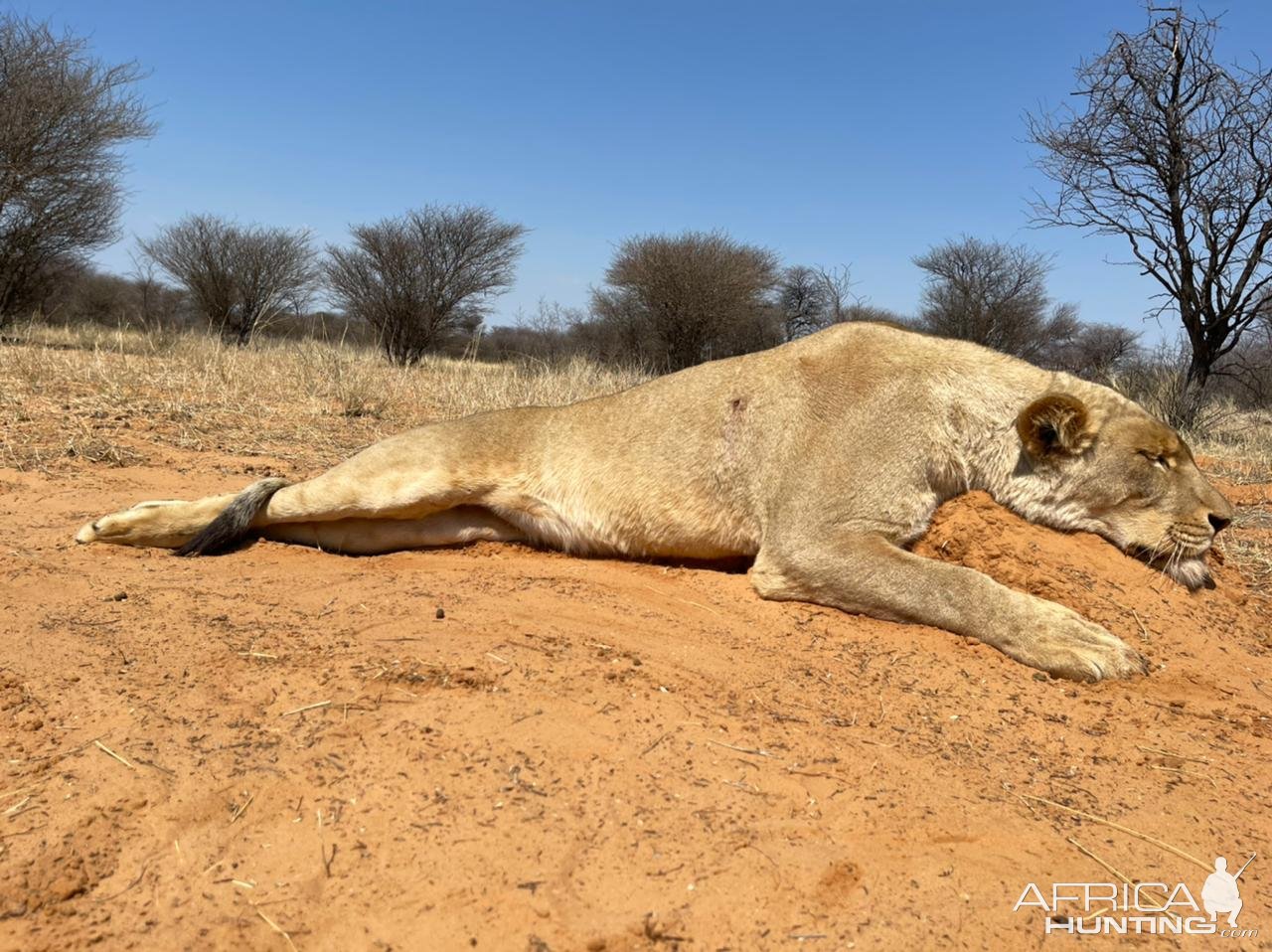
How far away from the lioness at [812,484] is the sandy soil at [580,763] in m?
0.24

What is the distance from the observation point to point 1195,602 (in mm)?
4027

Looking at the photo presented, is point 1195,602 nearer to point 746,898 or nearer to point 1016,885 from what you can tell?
point 1016,885

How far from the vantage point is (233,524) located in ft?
15.4

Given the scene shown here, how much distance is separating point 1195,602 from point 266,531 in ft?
16.7

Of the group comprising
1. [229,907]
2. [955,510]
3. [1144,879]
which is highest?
[955,510]

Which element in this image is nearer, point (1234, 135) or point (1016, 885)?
point (1016, 885)

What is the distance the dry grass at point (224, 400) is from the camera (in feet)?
22.9

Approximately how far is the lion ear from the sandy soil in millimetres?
485

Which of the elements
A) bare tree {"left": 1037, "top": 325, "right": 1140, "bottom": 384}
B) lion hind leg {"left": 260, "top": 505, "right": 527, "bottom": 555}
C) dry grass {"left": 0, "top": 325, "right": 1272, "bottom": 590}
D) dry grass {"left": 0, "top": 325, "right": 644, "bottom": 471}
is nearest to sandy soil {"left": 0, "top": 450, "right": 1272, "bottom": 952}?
lion hind leg {"left": 260, "top": 505, "right": 527, "bottom": 555}

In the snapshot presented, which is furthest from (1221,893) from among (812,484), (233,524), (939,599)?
(233,524)

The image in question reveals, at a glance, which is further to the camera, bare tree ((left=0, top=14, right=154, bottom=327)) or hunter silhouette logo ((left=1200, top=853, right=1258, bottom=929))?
bare tree ((left=0, top=14, right=154, bottom=327))

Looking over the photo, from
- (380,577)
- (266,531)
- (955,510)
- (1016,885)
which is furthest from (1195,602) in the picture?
(266,531)

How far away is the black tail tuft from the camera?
4.60m
